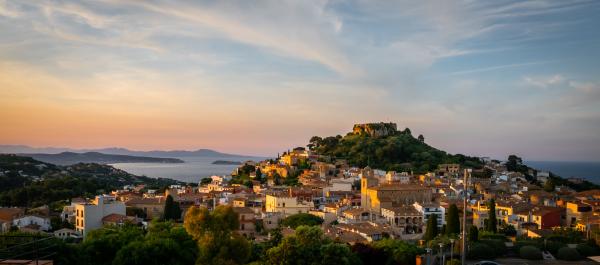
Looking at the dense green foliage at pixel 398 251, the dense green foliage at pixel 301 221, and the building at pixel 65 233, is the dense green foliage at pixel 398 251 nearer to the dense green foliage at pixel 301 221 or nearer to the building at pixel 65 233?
the dense green foliage at pixel 301 221

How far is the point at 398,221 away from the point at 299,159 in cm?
3396

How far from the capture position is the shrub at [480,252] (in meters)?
23.1

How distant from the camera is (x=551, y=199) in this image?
41.0 meters

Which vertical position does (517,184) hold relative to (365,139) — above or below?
below

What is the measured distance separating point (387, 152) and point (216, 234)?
5260 cm

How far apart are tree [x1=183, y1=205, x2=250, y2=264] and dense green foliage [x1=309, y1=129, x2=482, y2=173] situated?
156ft

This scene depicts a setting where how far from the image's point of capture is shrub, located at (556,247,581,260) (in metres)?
22.8

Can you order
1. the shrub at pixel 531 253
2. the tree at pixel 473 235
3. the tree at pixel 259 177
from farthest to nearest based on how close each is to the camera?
the tree at pixel 259 177
the tree at pixel 473 235
the shrub at pixel 531 253

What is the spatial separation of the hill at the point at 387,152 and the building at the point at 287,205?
2489 cm


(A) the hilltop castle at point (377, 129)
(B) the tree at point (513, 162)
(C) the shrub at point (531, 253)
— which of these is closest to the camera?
(C) the shrub at point (531, 253)

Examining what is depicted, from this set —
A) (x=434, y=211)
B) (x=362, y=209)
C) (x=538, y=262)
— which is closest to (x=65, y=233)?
(x=362, y=209)

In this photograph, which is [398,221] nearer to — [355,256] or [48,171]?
[355,256]

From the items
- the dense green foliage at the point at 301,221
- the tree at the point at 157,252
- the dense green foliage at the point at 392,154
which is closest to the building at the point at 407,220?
the dense green foliage at the point at 301,221

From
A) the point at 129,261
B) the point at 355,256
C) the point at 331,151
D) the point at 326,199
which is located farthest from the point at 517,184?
the point at 129,261
